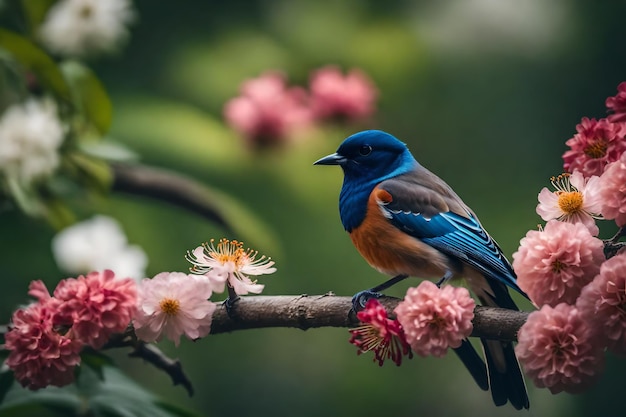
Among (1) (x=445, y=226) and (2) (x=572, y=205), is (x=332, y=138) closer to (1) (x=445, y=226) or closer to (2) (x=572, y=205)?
(1) (x=445, y=226)

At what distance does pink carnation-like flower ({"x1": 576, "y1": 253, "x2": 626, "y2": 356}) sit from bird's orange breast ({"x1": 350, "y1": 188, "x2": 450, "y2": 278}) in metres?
0.33

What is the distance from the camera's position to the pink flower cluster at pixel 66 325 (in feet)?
3.66

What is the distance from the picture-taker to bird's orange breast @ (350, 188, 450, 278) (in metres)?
1.28

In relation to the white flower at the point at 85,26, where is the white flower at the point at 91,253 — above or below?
below

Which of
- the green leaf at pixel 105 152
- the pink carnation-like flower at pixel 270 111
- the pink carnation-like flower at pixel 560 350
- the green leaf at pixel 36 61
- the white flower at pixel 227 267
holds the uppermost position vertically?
the pink carnation-like flower at pixel 270 111

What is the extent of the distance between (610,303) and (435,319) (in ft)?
0.58

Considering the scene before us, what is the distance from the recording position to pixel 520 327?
998 mm

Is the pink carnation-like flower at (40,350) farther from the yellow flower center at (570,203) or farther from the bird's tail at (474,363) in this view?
the yellow flower center at (570,203)

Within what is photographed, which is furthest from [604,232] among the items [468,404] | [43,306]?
[43,306]

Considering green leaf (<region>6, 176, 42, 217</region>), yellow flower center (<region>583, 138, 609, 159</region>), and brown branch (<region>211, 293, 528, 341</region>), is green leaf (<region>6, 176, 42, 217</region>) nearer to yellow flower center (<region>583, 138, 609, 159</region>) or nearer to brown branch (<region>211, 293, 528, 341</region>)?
brown branch (<region>211, 293, 528, 341</region>)

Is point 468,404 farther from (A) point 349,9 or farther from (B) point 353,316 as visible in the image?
(B) point 353,316

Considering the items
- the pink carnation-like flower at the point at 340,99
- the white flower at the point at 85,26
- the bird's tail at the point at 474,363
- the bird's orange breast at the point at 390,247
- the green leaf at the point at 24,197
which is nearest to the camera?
the bird's tail at the point at 474,363

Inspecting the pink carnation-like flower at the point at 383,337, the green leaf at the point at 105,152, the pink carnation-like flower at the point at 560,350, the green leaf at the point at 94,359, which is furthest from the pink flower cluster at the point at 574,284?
the green leaf at the point at 105,152

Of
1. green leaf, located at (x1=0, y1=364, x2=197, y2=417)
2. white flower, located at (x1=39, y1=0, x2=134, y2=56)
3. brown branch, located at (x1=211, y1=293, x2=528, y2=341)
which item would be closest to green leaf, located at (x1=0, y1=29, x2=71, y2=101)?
white flower, located at (x1=39, y1=0, x2=134, y2=56)
